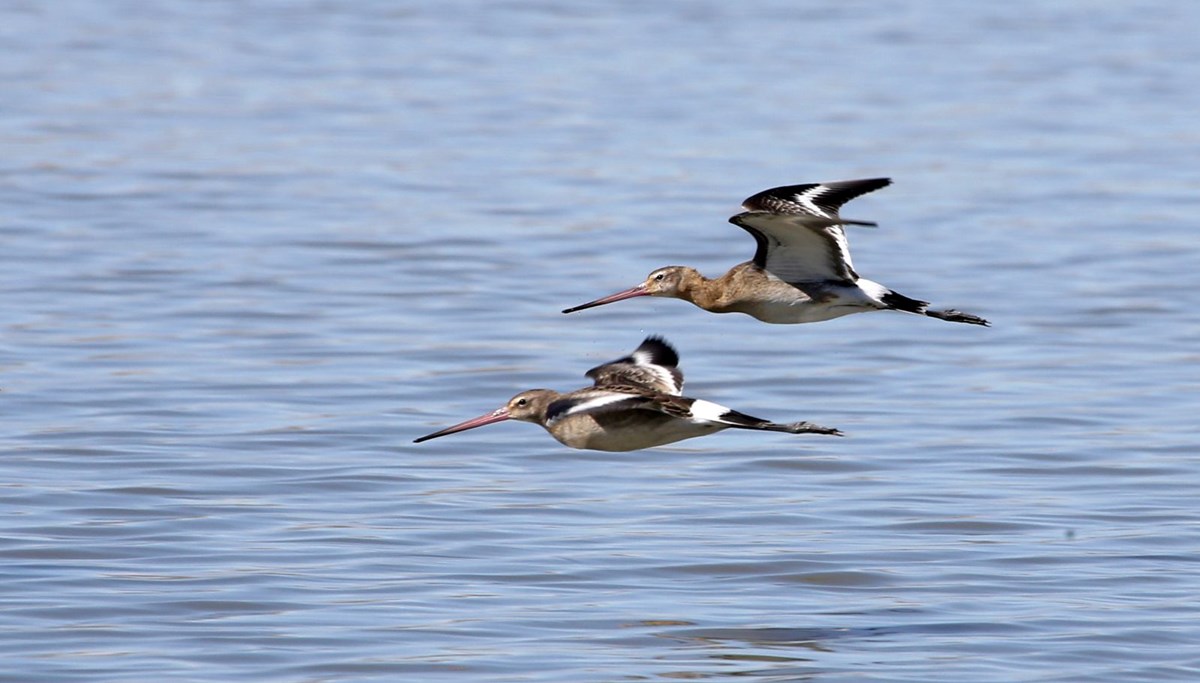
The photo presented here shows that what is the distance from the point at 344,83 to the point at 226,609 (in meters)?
20.7

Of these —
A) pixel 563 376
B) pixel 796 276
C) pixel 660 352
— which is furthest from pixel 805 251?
pixel 563 376

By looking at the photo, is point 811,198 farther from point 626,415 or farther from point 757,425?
point 757,425

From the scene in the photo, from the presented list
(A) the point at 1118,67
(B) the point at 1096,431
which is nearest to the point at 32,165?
(B) the point at 1096,431

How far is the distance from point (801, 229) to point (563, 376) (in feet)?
12.9

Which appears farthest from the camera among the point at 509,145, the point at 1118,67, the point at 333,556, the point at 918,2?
the point at 918,2

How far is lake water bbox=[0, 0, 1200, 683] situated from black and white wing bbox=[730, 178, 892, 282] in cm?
136

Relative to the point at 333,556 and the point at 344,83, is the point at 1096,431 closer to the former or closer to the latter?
the point at 333,556

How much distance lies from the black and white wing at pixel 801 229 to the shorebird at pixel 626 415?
1039 millimetres

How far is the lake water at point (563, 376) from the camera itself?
10203 millimetres

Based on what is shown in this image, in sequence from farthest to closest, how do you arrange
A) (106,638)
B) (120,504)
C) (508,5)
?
(508,5) → (120,504) → (106,638)

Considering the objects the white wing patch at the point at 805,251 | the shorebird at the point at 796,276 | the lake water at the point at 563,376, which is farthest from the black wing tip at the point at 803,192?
the lake water at the point at 563,376

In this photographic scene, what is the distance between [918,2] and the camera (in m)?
42.6

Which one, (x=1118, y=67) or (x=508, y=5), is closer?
(x=1118, y=67)

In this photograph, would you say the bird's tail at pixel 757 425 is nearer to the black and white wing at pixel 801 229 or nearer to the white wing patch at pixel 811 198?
the black and white wing at pixel 801 229
